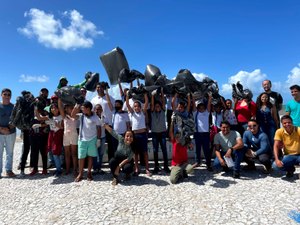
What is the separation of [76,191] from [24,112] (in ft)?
9.76

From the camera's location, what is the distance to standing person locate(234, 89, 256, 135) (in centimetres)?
775

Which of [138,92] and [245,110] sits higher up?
[138,92]

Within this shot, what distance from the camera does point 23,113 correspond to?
7.42 m

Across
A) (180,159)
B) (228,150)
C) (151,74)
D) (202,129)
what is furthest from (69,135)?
(228,150)

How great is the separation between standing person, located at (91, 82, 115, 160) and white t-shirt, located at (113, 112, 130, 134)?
0.45 m

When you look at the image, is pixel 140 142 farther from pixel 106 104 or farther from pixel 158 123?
pixel 106 104

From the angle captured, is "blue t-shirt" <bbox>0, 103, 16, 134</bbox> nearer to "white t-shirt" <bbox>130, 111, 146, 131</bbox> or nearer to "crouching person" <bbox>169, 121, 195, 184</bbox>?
"white t-shirt" <bbox>130, 111, 146, 131</bbox>

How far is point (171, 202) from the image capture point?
206 inches

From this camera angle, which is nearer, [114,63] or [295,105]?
[295,105]

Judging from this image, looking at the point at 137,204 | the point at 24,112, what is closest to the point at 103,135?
the point at 24,112

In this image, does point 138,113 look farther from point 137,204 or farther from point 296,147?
point 296,147

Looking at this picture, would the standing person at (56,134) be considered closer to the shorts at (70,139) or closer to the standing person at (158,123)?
the shorts at (70,139)

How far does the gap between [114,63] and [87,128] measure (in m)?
2.89

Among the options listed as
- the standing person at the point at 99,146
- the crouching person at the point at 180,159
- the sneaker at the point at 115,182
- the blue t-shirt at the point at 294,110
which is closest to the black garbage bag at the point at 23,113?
the standing person at the point at 99,146
